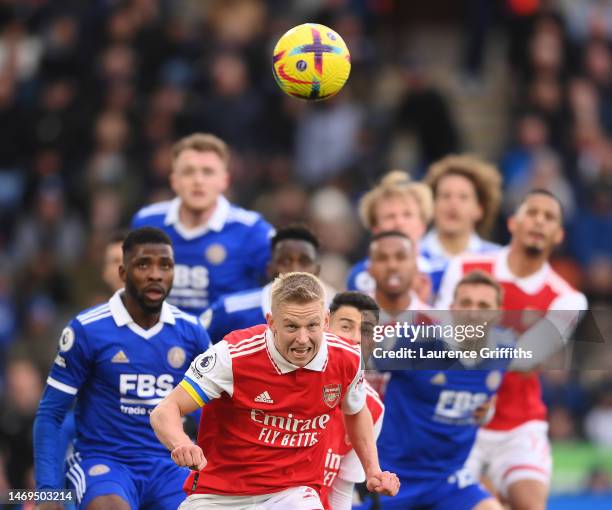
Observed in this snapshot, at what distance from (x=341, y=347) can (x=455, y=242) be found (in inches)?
148

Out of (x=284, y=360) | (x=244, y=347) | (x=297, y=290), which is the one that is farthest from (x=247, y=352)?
(x=297, y=290)

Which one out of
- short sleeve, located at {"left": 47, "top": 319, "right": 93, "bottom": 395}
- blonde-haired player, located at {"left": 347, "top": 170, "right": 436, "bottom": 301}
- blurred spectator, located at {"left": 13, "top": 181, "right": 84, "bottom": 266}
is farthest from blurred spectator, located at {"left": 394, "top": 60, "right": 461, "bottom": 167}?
short sleeve, located at {"left": 47, "top": 319, "right": 93, "bottom": 395}

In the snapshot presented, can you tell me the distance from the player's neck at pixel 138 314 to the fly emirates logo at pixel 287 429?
3.38 feet

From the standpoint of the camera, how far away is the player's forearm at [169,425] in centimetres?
654

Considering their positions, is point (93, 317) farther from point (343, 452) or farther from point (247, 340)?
point (343, 452)

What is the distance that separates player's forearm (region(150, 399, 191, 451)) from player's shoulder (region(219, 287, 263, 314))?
2027 mm


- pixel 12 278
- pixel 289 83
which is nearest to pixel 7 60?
pixel 12 278

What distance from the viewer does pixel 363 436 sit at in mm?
7238

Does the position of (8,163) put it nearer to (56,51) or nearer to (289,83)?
(56,51)

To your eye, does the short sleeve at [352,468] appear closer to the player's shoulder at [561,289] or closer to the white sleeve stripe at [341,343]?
the white sleeve stripe at [341,343]

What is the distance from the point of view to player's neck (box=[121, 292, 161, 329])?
25.3 ft

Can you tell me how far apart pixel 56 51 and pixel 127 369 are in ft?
28.7

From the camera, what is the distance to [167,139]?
A: 49.0ft

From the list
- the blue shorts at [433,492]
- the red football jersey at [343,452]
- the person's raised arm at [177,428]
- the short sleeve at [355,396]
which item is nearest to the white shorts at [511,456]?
the blue shorts at [433,492]
